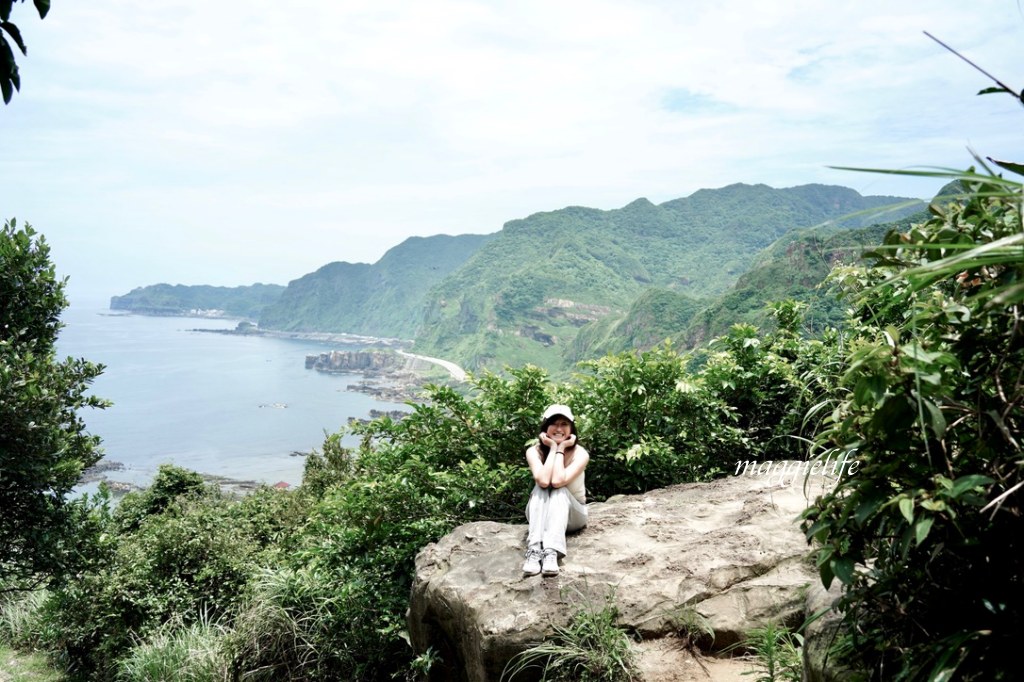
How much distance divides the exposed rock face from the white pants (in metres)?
0.14

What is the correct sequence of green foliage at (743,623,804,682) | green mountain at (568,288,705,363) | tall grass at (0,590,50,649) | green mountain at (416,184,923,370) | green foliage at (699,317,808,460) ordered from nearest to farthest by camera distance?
green foliage at (743,623,804,682) → green foliage at (699,317,808,460) → tall grass at (0,590,50,649) → green mountain at (568,288,705,363) → green mountain at (416,184,923,370)

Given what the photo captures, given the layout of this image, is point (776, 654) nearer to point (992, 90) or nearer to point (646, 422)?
point (992, 90)

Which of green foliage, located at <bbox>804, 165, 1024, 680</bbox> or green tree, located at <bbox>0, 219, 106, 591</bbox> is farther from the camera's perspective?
green tree, located at <bbox>0, 219, 106, 591</bbox>

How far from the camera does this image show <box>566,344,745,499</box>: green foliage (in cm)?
728

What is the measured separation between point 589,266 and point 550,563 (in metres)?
154

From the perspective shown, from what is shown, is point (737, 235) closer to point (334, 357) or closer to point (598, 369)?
point (334, 357)

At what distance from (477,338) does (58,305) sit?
404 feet

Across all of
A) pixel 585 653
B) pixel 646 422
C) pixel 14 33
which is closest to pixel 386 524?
pixel 646 422

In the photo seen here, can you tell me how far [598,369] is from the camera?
7594 millimetres

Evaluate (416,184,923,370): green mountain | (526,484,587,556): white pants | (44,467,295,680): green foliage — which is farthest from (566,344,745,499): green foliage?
(416,184,923,370): green mountain

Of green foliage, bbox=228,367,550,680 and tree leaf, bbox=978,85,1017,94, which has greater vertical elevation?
tree leaf, bbox=978,85,1017,94

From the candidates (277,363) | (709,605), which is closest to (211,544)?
(709,605)

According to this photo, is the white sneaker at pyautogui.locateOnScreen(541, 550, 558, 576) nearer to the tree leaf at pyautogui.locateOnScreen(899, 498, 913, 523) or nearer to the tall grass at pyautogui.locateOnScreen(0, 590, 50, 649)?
the tree leaf at pyautogui.locateOnScreen(899, 498, 913, 523)

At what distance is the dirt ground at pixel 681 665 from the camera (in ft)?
13.3
